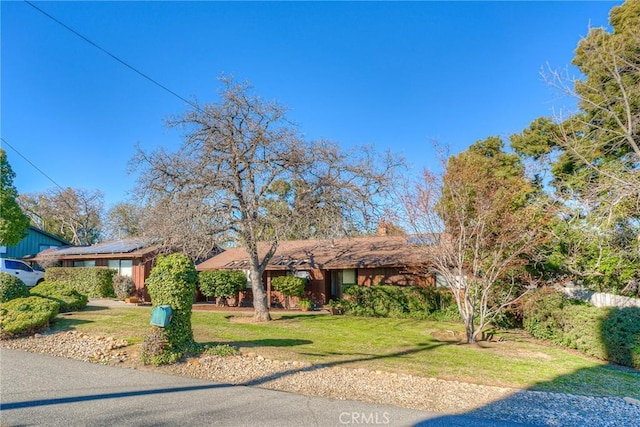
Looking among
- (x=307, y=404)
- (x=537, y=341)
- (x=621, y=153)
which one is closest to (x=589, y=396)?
(x=307, y=404)

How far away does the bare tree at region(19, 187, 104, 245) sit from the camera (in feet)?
143

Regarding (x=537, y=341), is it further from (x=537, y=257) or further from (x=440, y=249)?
(x=440, y=249)

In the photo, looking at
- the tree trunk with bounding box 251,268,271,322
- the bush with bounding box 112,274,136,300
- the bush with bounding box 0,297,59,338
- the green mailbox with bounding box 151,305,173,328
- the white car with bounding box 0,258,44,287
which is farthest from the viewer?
the bush with bounding box 112,274,136,300

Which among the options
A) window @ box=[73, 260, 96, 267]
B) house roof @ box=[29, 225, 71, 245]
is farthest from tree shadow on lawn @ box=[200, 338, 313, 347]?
house roof @ box=[29, 225, 71, 245]

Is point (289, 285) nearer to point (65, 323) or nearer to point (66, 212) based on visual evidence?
point (65, 323)

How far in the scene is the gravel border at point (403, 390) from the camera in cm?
555

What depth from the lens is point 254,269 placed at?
14258 mm

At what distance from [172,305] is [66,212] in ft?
145

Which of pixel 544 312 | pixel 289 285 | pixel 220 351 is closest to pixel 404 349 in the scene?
pixel 220 351

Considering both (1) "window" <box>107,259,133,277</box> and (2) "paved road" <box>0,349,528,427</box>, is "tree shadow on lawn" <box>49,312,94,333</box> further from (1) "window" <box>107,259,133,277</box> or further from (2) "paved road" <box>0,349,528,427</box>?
(1) "window" <box>107,259,133,277</box>

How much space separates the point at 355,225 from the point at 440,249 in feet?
9.66

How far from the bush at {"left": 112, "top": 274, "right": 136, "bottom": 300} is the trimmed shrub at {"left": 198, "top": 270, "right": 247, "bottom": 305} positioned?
4118 mm

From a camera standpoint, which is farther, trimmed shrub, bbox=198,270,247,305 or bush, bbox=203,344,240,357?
trimmed shrub, bbox=198,270,247,305

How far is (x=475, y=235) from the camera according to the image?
12844 millimetres
